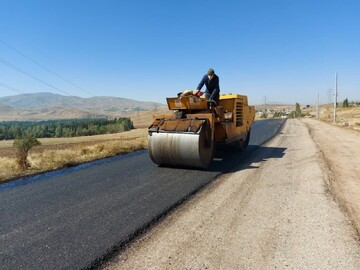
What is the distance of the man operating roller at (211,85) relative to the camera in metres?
9.87

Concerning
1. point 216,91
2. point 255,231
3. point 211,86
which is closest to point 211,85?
point 211,86

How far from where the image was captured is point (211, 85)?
10.1 m

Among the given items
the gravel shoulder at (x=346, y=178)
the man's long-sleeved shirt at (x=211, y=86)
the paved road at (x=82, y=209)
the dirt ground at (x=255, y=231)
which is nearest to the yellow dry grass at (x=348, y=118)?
the gravel shoulder at (x=346, y=178)

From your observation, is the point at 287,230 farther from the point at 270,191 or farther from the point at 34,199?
the point at 34,199

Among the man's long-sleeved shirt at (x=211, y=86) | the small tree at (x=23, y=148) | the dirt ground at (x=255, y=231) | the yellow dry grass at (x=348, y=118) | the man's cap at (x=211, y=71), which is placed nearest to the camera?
the dirt ground at (x=255, y=231)

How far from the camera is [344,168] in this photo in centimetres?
928

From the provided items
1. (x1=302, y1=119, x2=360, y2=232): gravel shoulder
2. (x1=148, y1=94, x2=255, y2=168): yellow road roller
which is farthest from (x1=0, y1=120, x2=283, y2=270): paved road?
(x1=302, y1=119, x2=360, y2=232): gravel shoulder

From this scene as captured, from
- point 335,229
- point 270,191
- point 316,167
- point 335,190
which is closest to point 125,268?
point 335,229

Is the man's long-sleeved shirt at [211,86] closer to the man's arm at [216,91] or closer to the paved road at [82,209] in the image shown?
the man's arm at [216,91]

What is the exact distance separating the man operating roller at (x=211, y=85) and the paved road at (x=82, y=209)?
2299 mm

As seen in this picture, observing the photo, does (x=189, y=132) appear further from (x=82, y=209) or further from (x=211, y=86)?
(x=82, y=209)

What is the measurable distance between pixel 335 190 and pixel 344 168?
2971 mm

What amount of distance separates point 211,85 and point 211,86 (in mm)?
37

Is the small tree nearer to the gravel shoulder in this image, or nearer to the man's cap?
the man's cap
